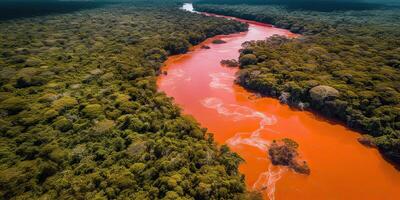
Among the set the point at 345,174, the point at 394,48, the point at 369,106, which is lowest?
the point at 345,174

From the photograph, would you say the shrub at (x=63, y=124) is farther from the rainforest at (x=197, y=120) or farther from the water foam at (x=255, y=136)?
the water foam at (x=255, y=136)

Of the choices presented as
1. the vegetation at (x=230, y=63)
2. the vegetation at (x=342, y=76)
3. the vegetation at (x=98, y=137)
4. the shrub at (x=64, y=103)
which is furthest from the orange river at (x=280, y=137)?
the shrub at (x=64, y=103)

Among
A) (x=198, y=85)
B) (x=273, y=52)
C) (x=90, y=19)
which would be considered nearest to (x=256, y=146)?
(x=198, y=85)

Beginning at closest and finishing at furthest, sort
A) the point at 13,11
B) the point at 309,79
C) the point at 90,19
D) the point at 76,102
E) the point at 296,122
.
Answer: the point at 76,102, the point at 296,122, the point at 309,79, the point at 90,19, the point at 13,11

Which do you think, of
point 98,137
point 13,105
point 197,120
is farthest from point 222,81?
point 13,105

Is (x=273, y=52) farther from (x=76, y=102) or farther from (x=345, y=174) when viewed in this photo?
(x=76, y=102)

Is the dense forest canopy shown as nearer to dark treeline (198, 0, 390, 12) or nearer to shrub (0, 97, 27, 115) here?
dark treeline (198, 0, 390, 12)

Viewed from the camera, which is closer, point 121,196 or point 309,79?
Result: point 121,196

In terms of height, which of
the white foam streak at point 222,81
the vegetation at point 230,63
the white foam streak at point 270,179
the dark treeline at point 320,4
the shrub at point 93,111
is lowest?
the white foam streak at point 270,179
